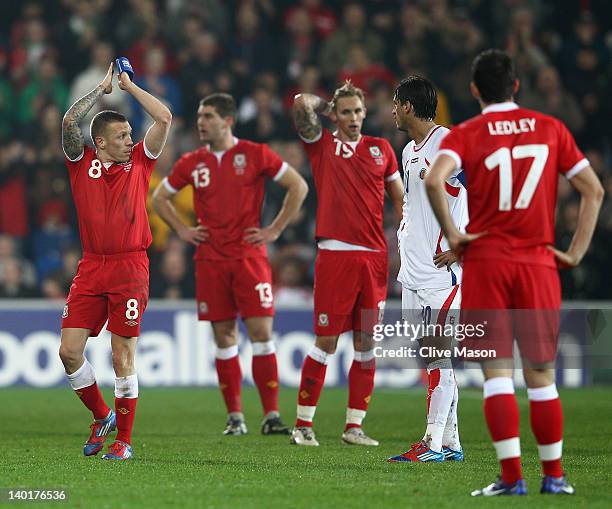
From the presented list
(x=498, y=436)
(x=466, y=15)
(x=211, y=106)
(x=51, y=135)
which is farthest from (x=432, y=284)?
(x=466, y=15)

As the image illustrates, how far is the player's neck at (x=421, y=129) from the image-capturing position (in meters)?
8.12

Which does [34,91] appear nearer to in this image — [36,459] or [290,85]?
[290,85]

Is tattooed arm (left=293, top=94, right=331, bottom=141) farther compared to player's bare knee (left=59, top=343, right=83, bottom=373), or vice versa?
tattooed arm (left=293, top=94, right=331, bottom=141)

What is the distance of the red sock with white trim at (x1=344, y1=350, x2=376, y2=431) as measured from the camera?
911cm

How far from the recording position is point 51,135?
51.5 ft

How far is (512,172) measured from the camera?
618 centimetres

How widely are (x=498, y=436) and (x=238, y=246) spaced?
420 cm

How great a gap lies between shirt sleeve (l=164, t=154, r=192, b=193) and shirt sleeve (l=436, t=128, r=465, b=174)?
13.7ft

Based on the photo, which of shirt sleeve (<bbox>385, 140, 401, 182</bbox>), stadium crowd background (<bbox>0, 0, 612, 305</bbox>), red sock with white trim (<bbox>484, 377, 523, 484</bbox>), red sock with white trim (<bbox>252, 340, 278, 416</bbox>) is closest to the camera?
red sock with white trim (<bbox>484, 377, 523, 484</bbox>)

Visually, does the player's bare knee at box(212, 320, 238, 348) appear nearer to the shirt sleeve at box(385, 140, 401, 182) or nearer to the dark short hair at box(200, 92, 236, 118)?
the dark short hair at box(200, 92, 236, 118)

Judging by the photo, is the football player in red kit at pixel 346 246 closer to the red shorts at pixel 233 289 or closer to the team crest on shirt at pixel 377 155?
the team crest on shirt at pixel 377 155

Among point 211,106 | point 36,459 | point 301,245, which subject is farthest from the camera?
point 301,245

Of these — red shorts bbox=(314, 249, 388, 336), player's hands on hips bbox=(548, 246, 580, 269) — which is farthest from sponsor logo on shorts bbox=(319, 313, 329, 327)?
player's hands on hips bbox=(548, 246, 580, 269)

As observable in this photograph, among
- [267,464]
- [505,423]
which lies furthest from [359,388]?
[505,423]
